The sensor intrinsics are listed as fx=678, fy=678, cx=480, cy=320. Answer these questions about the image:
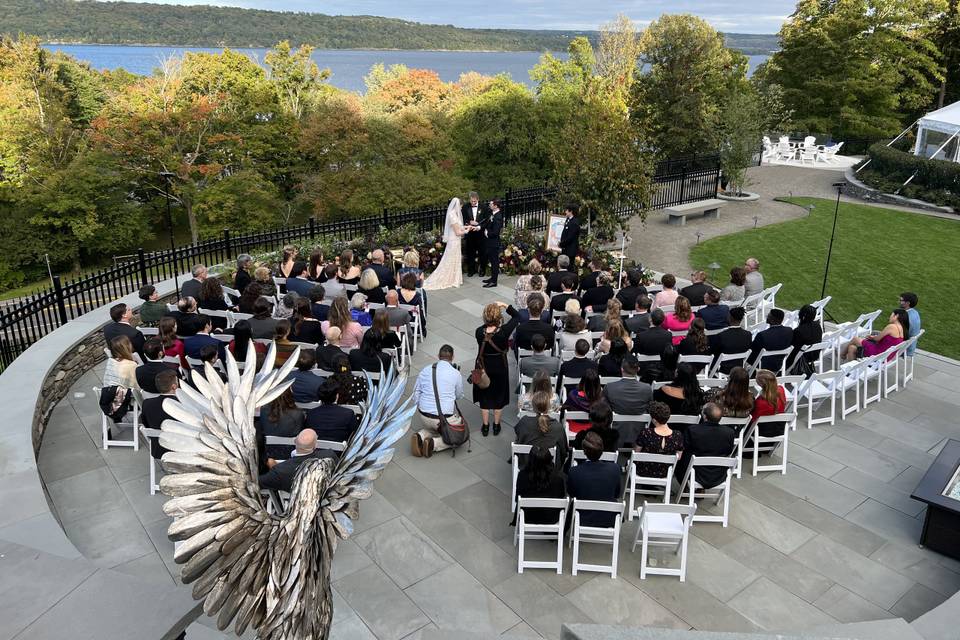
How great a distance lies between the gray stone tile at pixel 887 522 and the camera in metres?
6.47

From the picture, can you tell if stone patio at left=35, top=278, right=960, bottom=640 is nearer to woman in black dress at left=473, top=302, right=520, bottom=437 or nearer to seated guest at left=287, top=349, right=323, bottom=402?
woman in black dress at left=473, top=302, right=520, bottom=437

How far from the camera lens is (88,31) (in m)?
107

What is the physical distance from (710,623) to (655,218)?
1633 cm

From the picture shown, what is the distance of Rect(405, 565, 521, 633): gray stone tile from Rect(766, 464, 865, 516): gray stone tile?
3.51m

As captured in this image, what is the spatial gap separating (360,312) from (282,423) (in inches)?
124

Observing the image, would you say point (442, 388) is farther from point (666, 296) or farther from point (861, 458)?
point (861, 458)

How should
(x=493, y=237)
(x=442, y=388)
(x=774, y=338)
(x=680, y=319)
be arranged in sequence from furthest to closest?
1. (x=493, y=237)
2. (x=680, y=319)
3. (x=774, y=338)
4. (x=442, y=388)

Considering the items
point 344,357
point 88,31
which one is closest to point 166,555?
point 344,357

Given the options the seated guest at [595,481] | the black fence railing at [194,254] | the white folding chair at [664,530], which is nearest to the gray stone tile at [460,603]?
the seated guest at [595,481]

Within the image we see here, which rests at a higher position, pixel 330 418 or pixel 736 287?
pixel 736 287

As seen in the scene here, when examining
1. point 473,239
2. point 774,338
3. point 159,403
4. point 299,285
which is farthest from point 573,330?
point 473,239

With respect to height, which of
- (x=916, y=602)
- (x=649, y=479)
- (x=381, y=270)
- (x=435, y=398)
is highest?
(x=381, y=270)

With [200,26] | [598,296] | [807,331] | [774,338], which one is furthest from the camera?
[200,26]

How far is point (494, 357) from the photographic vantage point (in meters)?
7.84
